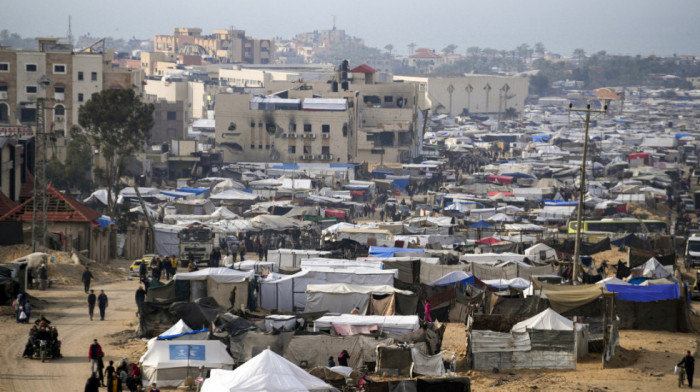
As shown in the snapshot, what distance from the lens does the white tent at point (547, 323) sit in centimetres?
1873

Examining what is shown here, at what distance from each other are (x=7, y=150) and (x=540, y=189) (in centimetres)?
2764

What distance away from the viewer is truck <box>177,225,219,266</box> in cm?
3219

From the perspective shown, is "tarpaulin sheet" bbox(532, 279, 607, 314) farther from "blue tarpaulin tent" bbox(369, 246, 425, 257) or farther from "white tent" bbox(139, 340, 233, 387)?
"blue tarpaulin tent" bbox(369, 246, 425, 257)

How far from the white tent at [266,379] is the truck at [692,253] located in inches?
820

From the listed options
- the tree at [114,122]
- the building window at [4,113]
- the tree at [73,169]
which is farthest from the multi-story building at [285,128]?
the tree at [114,122]

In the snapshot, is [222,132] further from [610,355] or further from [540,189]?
[610,355]

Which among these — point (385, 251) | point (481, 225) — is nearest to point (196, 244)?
point (385, 251)

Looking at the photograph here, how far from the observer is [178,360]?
17.8 metres

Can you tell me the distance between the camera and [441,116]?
5069 inches

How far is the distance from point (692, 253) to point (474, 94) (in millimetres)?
106669

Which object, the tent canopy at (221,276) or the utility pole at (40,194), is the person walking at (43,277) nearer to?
the utility pole at (40,194)

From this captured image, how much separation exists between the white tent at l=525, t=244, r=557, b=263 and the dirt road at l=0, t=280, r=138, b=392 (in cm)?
1174

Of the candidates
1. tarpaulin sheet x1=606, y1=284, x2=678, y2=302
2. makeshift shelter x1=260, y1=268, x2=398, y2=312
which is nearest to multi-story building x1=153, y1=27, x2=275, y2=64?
makeshift shelter x1=260, y1=268, x2=398, y2=312

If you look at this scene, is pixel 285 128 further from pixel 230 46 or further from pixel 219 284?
pixel 230 46
